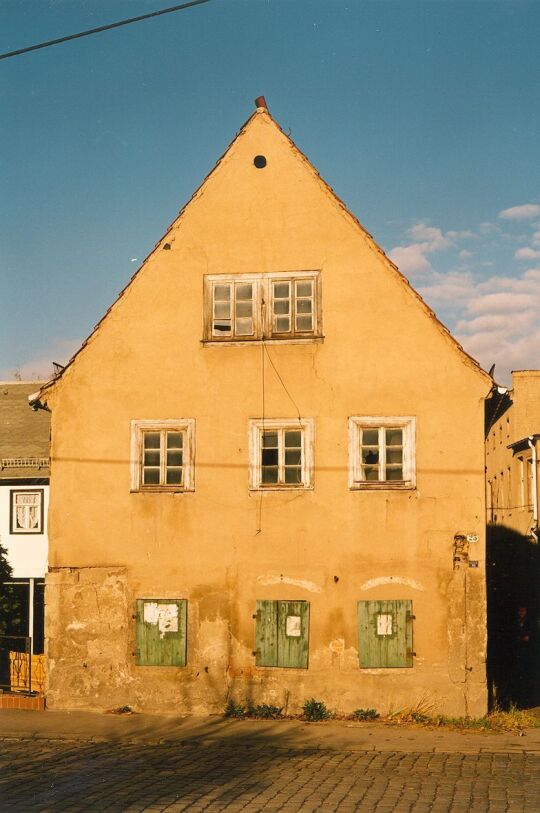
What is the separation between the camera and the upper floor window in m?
18.3

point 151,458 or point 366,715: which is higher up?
point 151,458

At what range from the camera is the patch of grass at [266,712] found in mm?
17172

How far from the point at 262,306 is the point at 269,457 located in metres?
3.12

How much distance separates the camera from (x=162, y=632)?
17.8 metres

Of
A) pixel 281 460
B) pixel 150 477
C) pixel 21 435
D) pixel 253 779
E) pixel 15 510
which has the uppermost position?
pixel 21 435

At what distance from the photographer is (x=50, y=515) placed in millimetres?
18359

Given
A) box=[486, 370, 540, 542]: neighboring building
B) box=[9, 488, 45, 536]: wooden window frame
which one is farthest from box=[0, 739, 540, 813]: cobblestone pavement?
box=[486, 370, 540, 542]: neighboring building

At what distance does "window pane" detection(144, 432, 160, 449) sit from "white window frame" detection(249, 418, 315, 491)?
195 centimetres

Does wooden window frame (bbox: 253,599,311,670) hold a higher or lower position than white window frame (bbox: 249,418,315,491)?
lower

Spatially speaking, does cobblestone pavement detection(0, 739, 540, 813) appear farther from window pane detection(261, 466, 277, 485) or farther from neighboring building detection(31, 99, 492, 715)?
window pane detection(261, 466, 277, 485)

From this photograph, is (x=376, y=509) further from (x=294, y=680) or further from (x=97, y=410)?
(x=97, y=410)

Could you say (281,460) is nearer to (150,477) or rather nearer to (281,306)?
(150,477)

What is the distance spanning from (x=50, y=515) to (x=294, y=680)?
5946 millimetres

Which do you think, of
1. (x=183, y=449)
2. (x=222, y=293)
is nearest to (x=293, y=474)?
(x=183, y=449)
